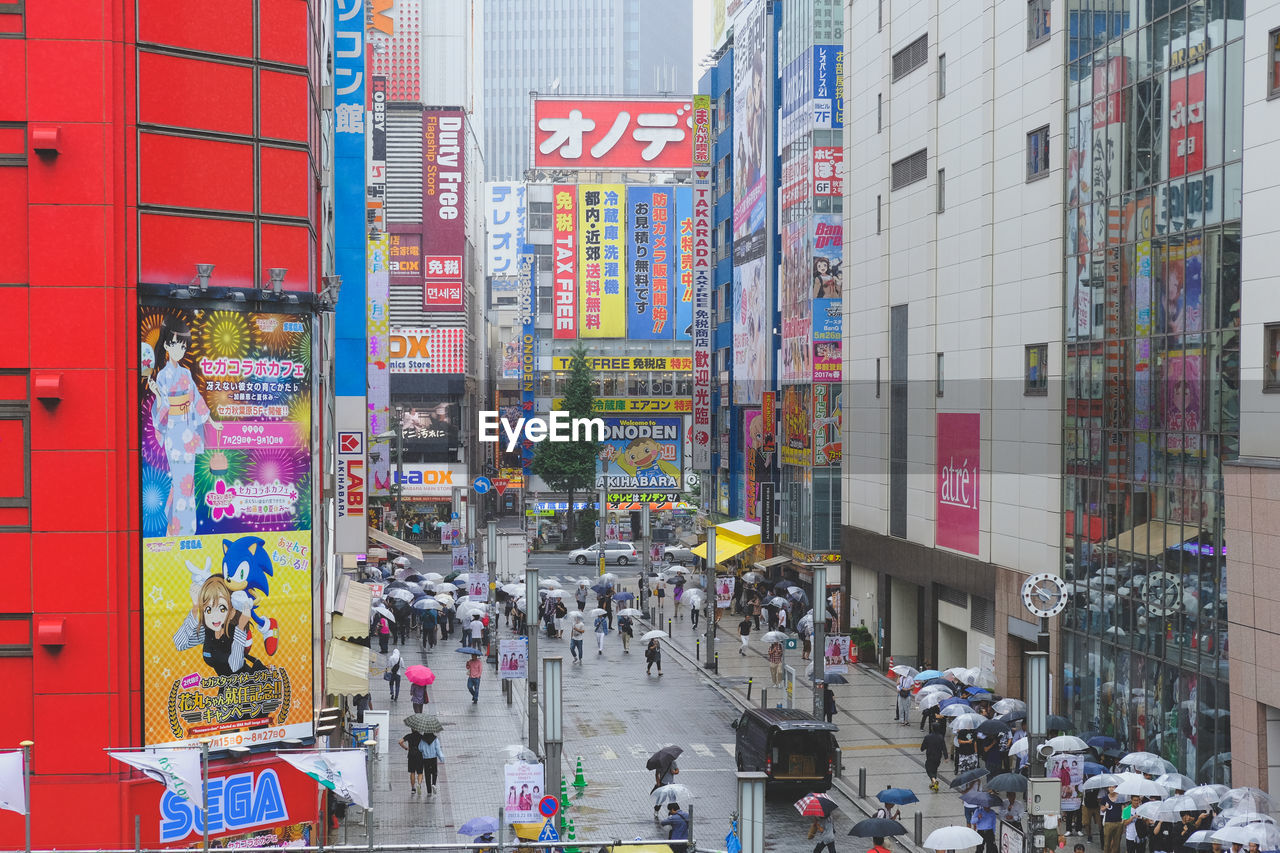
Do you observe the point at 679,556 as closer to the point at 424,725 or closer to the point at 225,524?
the point at 424,725

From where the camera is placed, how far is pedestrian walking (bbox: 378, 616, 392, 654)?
154 ft

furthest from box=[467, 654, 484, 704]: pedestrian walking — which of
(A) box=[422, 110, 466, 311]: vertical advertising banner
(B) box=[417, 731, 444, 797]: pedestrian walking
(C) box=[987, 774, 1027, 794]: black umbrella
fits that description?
(A) box=[422, 110, 466, 311]: vertical advertising banner

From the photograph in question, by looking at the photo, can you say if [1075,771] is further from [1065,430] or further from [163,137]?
[163,137]

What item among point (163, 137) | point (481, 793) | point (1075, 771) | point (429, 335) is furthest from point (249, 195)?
point (429, 335)

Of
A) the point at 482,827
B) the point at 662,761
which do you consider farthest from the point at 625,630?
the point at 482,827

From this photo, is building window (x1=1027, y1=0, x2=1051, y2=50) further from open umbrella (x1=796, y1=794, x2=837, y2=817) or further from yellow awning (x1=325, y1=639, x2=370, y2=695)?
yellow awning (x1=325, y1=639, x2=370, y2=695)

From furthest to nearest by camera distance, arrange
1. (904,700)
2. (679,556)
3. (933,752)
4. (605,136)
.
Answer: (605,136)
(679,556)
(904,700)
(933,752)

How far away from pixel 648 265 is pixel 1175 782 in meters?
74.0

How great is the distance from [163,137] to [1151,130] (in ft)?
64.3

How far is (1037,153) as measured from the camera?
34844 millimetres

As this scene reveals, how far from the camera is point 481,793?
3011cm

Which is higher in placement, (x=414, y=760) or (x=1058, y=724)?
(x=1058, y=724)

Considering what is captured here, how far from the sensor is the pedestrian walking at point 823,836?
24578 millimetres

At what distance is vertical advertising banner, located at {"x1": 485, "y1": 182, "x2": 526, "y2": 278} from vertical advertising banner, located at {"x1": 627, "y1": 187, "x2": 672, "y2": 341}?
33.1 m
